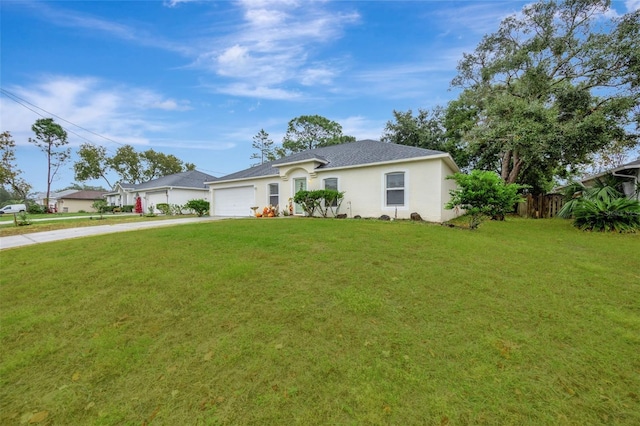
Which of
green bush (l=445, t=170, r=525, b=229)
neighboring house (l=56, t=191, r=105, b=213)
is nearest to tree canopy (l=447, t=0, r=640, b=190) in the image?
green bush (l=445, t=170, r=525, b=229)

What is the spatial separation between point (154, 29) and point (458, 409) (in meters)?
13.6

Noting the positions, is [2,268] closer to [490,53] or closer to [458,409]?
[458,409]

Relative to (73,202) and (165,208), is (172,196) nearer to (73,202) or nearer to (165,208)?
(165,208)

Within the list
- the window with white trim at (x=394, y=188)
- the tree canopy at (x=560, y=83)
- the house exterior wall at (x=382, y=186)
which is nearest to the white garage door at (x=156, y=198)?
the house exterior wall at (x=382, y=186)

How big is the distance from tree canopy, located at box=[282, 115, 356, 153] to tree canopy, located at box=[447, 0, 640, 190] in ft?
56.3

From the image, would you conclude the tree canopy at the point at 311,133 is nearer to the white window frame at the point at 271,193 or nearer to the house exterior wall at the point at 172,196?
the house exterior wall at the point at 172,196

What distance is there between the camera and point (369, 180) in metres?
11.6

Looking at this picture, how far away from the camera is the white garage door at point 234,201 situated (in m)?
16.2

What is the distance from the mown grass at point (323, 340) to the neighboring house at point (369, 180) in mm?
5726

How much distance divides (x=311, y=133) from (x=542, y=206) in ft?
78.3

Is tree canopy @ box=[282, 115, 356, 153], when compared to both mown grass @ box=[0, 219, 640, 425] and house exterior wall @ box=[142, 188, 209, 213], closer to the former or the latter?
house exterior wall @ box=[142, 188, 209, 213]

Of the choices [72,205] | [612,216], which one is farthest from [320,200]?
[72,205]

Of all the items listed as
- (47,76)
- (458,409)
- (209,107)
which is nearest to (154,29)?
(209,107)

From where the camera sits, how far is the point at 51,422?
180 cm
